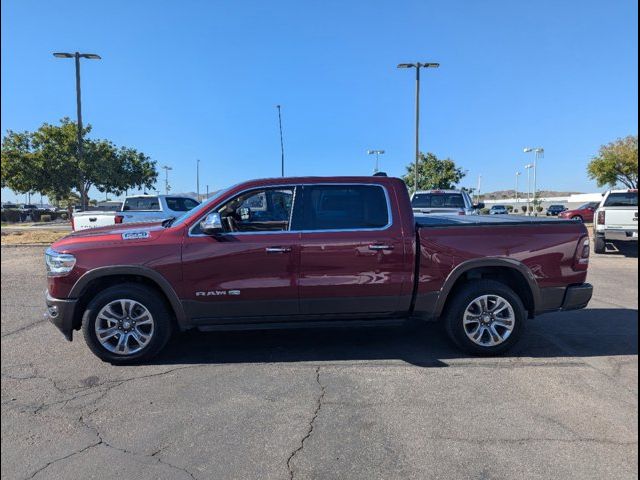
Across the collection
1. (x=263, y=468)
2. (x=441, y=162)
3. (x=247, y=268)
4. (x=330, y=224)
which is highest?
(x=441, y=162)

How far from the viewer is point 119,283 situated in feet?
14.9

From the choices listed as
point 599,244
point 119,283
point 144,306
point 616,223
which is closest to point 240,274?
point 144,306

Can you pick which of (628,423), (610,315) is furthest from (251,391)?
(610,315)

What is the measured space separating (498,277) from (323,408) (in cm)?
255

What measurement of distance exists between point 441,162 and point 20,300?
29.6 meters

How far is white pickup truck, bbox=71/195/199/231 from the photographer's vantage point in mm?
12352

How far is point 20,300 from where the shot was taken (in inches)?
288

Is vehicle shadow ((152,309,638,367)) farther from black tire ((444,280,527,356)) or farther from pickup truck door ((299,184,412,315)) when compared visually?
pickup truck door ((299,184,412,315))

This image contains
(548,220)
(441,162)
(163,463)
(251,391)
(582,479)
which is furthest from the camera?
(441,162)

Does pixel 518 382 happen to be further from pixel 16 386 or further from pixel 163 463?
pixel 16 386

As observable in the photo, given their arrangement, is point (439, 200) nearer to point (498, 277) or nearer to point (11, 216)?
point (498, 277)

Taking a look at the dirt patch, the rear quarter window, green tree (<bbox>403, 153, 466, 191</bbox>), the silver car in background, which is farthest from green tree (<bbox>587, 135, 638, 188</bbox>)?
the dirt patch

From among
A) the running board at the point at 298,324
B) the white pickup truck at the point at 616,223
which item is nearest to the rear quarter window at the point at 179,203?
the running board at the point at 298,324

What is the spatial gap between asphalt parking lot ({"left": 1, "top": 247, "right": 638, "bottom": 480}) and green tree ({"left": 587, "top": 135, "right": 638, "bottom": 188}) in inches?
1196
